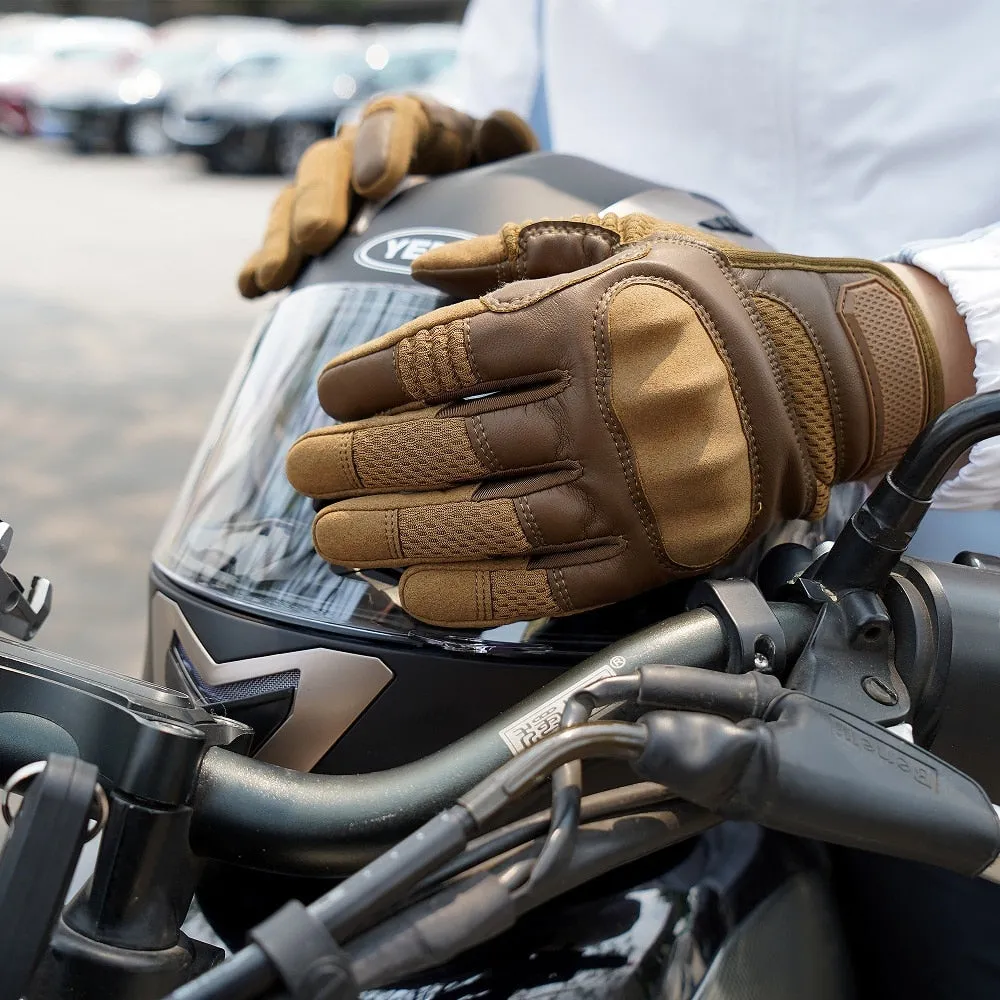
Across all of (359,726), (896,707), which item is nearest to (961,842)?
(896,707)

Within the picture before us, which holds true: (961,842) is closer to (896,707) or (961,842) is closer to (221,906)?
(896,707)

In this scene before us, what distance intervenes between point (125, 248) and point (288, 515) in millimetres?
7862

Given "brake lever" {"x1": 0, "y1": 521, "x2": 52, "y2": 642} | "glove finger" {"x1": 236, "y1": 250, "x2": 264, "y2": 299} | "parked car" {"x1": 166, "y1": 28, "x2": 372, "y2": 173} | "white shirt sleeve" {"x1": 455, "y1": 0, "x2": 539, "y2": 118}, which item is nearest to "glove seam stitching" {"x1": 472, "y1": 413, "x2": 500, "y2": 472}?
"brake lever" {"x1": 0, "y1": 521, "x2": 52, "y2": 642}

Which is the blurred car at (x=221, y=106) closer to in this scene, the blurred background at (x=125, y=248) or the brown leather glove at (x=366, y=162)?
the blurred background at (x=125, y=248)

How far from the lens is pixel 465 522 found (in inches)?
33.9

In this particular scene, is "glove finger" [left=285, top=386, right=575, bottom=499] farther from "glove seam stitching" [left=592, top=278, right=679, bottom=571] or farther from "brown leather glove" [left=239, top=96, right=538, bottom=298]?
"brown leather glove" [left=239, top=96, right=538, bottom=298]

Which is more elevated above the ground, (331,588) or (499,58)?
(499,58)

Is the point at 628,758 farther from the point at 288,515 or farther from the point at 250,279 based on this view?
the point at 250,279

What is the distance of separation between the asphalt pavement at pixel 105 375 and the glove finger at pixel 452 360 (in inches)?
102

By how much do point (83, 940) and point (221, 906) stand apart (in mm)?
253

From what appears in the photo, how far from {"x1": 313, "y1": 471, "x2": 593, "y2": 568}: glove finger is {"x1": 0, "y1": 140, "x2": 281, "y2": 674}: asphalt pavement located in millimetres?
2571

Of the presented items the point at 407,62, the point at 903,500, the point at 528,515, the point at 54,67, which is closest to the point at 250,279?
the point at 528,515

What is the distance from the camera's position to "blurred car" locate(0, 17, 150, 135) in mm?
13336

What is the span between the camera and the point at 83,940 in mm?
683
